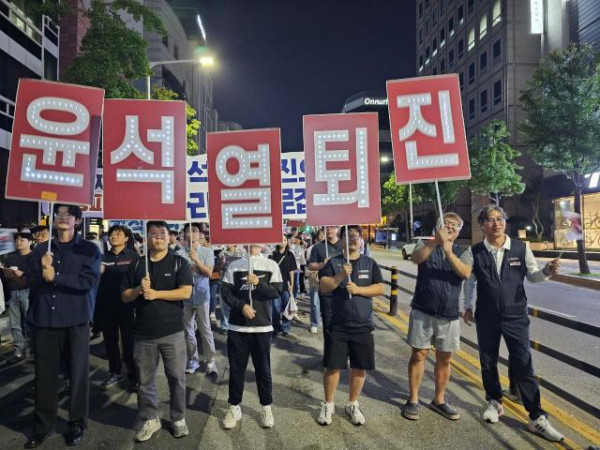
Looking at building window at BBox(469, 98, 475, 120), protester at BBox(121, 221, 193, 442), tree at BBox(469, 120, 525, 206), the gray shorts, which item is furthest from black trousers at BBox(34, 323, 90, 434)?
building window at BBox(469, 98, 475, 120)

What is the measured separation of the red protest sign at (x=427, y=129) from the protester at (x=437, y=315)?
20.9 inches

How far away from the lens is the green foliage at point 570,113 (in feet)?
55.8

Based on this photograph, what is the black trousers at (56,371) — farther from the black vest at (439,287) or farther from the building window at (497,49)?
the building window at (497,49)

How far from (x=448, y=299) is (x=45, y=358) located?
156 inches

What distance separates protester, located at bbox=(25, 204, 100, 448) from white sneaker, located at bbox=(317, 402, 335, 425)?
2263mm

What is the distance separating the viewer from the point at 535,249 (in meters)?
31.5

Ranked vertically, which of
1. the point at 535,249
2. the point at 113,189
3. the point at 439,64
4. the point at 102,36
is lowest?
the point at 535,249

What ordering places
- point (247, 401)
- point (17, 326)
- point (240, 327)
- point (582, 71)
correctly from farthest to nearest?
point (582, 71)
point (17, 326)
point (247, 401)
point (240, 327)

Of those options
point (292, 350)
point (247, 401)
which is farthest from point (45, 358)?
point (292, 350)

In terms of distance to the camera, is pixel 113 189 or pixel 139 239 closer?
pixel 113 189

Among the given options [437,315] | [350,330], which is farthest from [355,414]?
[437,315]

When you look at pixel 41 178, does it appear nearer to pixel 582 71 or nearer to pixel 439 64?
pixel 582 71

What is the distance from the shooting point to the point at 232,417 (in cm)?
427

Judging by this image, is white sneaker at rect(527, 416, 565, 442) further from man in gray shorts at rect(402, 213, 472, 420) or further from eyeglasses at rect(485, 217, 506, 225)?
eyeglasses at rect(485, 217, 506, 225)
